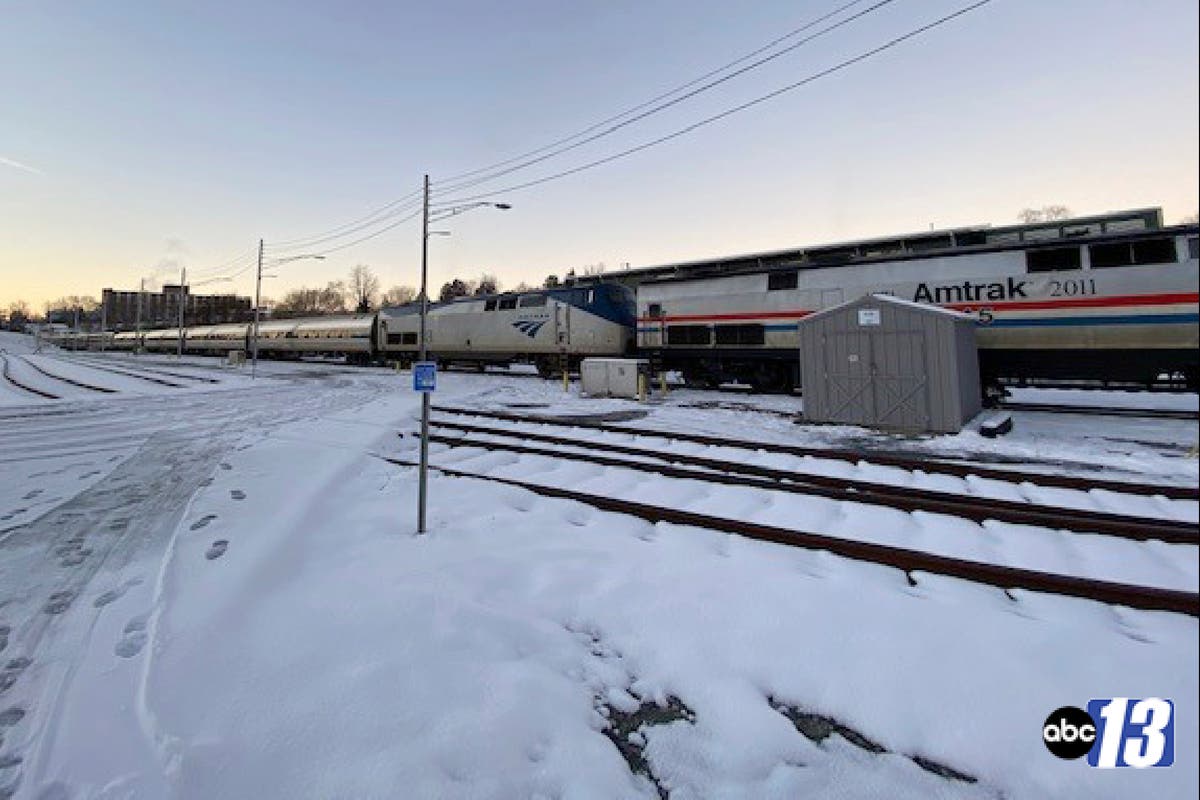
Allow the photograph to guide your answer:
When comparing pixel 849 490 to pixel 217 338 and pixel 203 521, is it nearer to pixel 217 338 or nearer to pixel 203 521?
pixel 203 521

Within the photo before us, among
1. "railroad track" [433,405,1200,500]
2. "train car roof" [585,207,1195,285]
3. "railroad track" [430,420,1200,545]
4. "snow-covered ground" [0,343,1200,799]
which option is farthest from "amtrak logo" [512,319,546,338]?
"snow-covered ground" [0,343,1200,799]

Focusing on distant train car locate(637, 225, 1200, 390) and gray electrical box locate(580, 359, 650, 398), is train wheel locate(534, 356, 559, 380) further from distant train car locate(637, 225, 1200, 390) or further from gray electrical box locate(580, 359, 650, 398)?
distant train car locate(637, 225, 1200, 390)

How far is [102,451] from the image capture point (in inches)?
452

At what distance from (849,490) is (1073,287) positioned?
9.69 meters

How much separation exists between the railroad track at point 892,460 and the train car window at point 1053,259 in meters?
7.05

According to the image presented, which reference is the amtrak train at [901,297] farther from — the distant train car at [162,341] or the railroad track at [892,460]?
the distant train car at [162,341]

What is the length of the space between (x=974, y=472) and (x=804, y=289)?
10.8 metres

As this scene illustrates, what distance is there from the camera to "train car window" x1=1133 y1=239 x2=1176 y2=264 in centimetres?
1159

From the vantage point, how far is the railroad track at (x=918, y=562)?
4578mm

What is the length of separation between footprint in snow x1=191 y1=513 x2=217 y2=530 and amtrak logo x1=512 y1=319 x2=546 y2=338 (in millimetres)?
19865

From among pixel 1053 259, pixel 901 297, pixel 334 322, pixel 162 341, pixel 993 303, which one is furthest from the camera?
pixel 162 341

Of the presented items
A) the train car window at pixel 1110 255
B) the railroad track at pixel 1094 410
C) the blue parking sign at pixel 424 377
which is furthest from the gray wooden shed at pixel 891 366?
the blue parking sign at pixel 424 377

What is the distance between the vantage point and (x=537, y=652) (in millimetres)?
4320

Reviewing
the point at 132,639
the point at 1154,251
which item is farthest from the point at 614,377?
the point at 132,639
